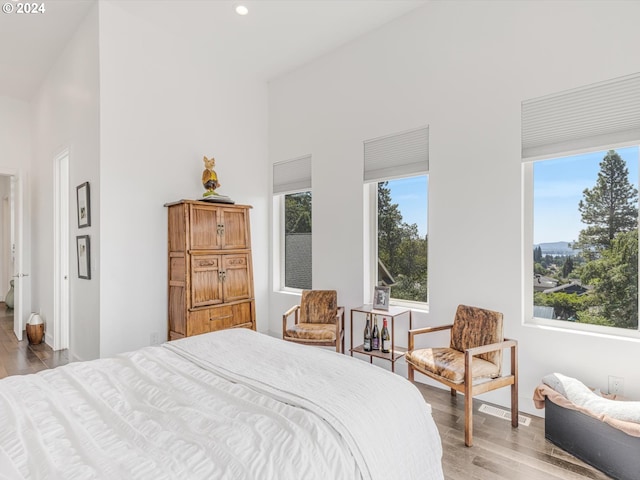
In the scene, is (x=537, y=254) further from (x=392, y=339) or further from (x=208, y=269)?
(x=208, y=269)

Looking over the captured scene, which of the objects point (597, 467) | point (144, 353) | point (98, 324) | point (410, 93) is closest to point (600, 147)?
point (410, 93)

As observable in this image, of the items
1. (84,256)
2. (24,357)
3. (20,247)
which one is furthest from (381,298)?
(20,247)

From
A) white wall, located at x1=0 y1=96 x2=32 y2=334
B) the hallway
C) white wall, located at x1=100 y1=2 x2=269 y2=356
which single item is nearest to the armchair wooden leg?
white wall, located at x1=100 y1=2 x2=269 y2=356

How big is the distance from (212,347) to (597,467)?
2.26 metres

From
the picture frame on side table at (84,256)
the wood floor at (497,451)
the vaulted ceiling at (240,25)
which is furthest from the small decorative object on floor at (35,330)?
the wood floor at (497,451)

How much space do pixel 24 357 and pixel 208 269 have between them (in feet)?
8.29

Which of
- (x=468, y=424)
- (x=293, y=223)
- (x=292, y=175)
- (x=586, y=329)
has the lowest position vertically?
(x=468, y=424)

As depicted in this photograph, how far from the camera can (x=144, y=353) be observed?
1.97 meters

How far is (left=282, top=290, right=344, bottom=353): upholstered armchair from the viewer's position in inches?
131

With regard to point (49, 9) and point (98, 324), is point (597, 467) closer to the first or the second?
point (98, 324)

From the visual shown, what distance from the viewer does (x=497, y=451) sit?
2188mm

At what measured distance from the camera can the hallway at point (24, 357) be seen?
3653 millimetres

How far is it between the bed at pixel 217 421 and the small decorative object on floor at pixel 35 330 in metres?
3.60

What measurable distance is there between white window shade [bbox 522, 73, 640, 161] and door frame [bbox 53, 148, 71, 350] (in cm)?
493
